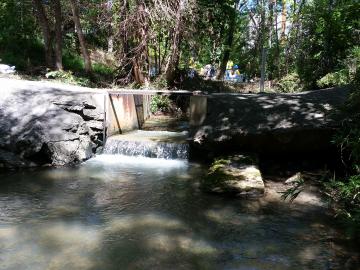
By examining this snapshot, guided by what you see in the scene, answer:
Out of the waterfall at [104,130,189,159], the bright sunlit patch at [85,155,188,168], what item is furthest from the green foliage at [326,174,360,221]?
the waterfall at [104,130,189,159]

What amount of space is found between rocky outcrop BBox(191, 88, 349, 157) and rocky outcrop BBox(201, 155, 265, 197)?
526mm

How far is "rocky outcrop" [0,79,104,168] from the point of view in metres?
9.02

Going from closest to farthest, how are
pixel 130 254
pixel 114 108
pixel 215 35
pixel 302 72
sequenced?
pixel 130 254 → pixel 114 108 → pixel 302 72 → pixel 215 35

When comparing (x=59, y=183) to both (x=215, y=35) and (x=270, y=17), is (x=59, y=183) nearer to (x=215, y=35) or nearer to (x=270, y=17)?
(x=215, y=35)

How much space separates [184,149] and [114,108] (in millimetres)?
2817

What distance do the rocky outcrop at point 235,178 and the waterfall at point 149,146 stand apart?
1.86 meters

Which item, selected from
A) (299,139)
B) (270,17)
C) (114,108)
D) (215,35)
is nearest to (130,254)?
(299,139)

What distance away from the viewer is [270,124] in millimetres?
8461

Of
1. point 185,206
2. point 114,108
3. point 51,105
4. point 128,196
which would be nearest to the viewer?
→ point 185,206

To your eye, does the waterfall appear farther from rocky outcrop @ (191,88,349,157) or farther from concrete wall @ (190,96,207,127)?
rocky outcrop @ (191,88,349,157)

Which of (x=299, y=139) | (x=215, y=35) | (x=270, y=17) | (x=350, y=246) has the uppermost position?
(x=270, y=17)

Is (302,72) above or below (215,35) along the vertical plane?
below

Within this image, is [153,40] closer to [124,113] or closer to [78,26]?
[78,26]

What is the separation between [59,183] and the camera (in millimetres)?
7910
